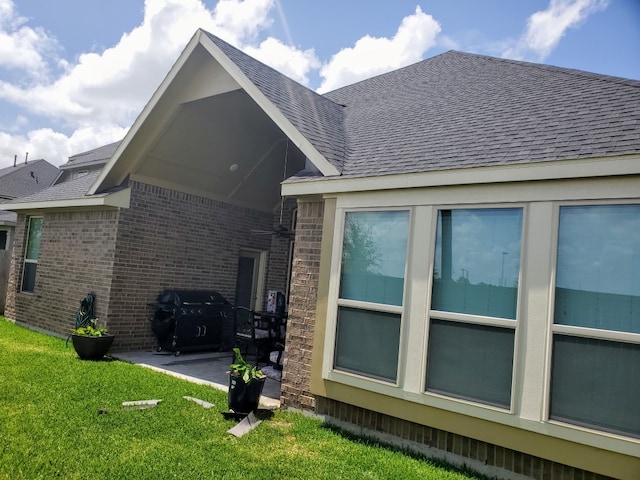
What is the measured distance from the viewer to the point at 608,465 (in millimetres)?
3496

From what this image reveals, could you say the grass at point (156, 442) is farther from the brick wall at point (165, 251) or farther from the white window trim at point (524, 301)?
the brick wall at point (165, 251)

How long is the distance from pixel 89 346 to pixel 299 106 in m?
5.36

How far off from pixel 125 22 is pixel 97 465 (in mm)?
7871

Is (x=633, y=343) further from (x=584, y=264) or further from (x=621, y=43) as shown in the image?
(x=621, y=43)

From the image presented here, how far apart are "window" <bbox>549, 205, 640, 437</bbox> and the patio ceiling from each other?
5.65m

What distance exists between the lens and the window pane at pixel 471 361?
4.05m

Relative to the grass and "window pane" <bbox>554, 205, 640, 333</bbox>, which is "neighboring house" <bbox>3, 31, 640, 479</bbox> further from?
the grass

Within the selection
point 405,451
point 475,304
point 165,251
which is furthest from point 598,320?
point 165,251

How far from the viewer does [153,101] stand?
7602mm

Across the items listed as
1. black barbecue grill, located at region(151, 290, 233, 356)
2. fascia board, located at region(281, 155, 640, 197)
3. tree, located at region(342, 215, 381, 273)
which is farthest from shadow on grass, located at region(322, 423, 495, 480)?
black barbecue grill, located at region(151, 290, 233, 356)

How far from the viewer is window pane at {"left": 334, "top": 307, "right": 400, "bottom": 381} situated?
15.6 feet

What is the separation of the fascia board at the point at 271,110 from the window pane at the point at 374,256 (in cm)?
79

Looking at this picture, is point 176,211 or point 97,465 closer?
point 97,465

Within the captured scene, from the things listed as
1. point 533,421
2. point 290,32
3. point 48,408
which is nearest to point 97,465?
point 48,408
